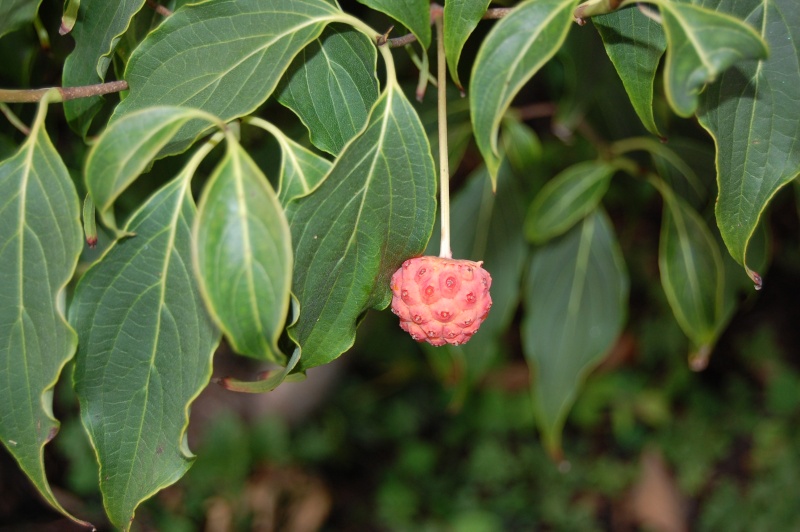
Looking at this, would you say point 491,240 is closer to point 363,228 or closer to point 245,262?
point 363,228

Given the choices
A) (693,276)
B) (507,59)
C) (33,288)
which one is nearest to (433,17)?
(507,59)

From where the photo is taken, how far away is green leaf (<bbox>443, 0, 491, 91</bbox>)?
1.46 ft

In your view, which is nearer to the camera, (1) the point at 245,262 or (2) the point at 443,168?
(1) the point at 245,262

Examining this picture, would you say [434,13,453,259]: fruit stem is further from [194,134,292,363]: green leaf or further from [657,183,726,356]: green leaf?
[657,183,726,356]: green leaf

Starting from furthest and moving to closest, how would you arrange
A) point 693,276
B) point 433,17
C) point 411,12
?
1. point 693,276
2. point 433,17
3. point 411,12

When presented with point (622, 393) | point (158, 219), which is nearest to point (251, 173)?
point (158, 219)

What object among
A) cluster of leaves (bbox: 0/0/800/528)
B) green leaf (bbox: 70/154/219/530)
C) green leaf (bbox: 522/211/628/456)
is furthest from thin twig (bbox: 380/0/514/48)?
green leaf (bbox: 522/211/628/456)

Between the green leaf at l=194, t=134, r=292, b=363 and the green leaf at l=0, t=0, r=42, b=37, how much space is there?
267 mm

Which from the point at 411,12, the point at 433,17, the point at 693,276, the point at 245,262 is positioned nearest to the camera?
the point at 245,262

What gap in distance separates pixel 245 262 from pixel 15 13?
31cm

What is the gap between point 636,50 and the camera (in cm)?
49

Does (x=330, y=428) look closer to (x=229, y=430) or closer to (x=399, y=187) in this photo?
(x=229, y=430)

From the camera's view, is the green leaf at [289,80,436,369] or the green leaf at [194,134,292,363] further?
the green leaf at [289,80,436,369]

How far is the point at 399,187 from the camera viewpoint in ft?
1.53
